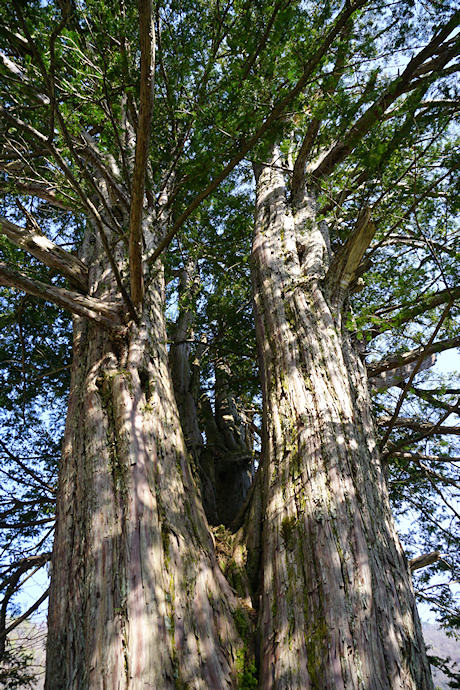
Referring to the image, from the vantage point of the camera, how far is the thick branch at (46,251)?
2.97 metres

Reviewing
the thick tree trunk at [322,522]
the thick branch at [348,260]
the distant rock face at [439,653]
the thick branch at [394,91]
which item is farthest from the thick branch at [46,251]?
the distant rock face at [439,653]

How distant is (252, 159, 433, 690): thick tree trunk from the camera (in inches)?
77.5

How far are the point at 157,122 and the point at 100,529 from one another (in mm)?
3897

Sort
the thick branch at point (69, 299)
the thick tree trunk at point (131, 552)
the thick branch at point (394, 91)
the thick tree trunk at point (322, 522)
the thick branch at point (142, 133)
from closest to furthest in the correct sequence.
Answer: the thick branch at point (142, 133), the thick tree trunk at point (131, 552), the thick tree trunk at point (322, 522), the thick branch at point (69, 299), the thick branch at point (394, 91)

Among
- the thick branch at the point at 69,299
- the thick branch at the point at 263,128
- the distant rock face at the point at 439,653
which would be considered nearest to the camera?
the thick branch at the point at 263,128

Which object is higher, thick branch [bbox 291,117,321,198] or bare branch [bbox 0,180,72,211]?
bare branch [bbox 0,180,72,211]

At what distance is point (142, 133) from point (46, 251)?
1502 millimetres

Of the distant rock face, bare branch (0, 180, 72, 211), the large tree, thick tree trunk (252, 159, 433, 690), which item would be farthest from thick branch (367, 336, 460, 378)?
bare branch (0, 180, 72, 211)

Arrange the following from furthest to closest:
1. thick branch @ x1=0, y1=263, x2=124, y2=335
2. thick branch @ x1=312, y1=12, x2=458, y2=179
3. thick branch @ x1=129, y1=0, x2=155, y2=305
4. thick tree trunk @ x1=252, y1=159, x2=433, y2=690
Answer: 1. thick branch @ x1=312, y1=12, x2=458, y2=179
2. thick branch @ x1=0, y1=263, x2=124, y2=335
3. thick tree trunk @ x1=252, y1=159, x2=433, y2=690
4. thick branch @ x1=129, y1=0, x2=155, y2=305

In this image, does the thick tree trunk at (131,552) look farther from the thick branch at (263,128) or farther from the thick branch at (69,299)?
the thick branch at (263,128)

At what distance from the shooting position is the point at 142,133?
194 cm

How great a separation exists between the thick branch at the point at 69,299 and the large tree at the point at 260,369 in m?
0.02

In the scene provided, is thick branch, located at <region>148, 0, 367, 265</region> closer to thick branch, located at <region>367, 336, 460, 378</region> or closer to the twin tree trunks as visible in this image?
the twin tree trunks

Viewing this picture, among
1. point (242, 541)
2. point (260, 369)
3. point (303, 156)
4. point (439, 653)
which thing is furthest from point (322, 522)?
point (439, 653)
